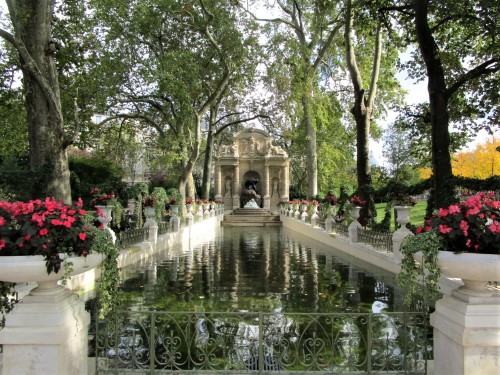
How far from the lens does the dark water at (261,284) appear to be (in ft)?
26.3

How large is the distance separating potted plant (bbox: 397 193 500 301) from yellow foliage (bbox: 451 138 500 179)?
39209mm

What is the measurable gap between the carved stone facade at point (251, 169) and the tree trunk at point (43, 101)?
119ft

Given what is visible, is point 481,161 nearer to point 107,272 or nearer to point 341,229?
point 341,229

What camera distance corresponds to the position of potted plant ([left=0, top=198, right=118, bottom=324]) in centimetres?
363

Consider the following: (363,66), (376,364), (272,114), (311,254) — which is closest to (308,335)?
(376,364)

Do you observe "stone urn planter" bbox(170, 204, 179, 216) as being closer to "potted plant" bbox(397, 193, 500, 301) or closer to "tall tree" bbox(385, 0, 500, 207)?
"tall tree" bbox(385, 0, 500, 207)

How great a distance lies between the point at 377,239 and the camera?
13.5m

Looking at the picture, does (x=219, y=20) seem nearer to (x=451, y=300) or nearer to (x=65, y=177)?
(x=65, y=177)

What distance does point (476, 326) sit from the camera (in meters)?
3.67

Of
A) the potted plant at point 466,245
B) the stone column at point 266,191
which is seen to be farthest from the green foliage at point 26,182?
the stone column at point 266,191

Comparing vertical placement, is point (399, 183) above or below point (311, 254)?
above

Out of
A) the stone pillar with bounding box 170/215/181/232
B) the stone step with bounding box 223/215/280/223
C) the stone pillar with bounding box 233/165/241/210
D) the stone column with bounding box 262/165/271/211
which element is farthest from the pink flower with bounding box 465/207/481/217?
the stone pillar with bounding box 233/165/241/210

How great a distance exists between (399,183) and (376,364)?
28.9 ft

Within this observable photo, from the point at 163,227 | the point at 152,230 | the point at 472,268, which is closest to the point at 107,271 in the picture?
the point at 472,268
